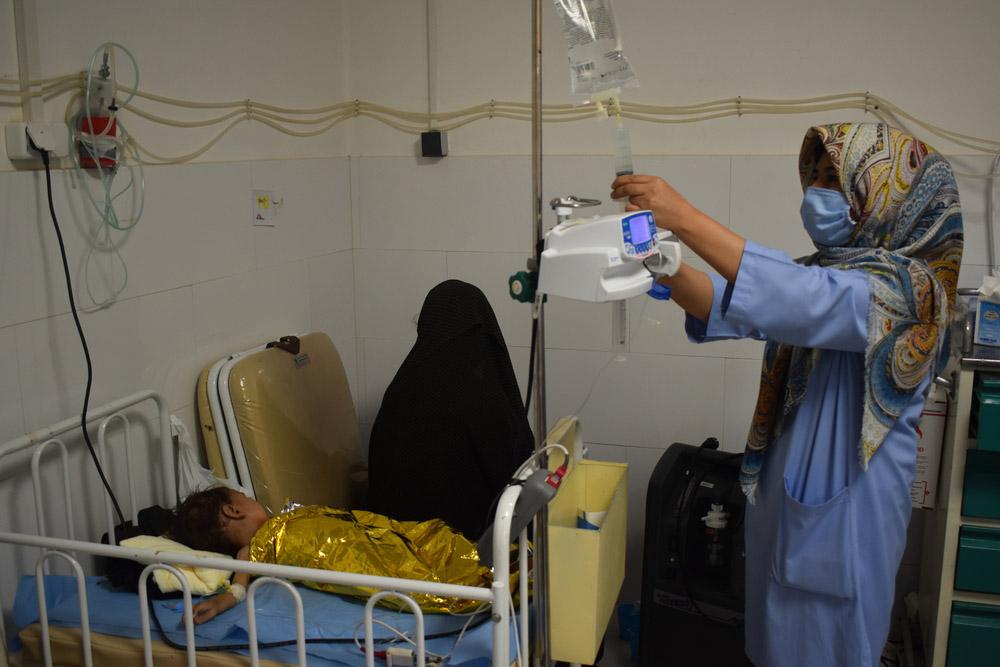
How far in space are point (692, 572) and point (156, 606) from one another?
1.34m

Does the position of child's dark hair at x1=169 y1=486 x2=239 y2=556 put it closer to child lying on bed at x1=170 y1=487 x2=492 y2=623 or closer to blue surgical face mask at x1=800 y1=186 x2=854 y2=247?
child lying on bed at x1=170 y1=487 x2=492 y2=623

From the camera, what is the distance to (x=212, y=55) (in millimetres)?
2447

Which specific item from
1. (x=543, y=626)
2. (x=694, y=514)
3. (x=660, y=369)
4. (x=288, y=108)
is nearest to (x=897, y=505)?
(x=543, y=626)

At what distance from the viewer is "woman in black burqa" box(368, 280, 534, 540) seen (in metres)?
2.23

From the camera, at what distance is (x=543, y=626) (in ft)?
4.98

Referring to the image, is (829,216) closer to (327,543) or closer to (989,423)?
(989,423)

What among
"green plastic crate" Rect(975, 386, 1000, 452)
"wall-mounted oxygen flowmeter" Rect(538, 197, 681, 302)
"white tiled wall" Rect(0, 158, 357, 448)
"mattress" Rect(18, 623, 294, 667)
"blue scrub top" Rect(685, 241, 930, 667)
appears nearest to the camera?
"wall-mounted oxygen flowmeter" Rect(538, 197, 681, 302)

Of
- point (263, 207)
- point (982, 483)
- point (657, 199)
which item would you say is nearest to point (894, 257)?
point (657, 199)

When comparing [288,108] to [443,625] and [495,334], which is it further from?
[443,625]

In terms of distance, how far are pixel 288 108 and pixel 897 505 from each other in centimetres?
200

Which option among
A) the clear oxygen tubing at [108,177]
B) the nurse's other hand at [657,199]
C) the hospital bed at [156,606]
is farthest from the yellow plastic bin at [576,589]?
the clear oxygen tubing at [108,177]

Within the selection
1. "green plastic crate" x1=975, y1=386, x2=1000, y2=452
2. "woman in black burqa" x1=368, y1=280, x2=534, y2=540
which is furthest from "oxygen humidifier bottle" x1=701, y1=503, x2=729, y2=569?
"green plastic crate" x1=975, y1=386, x2=1000, y2=452

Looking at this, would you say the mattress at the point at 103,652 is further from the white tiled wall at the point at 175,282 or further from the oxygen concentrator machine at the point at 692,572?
the oxygen concentrator machine at the point at 692,572

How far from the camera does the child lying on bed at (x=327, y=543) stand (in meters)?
1.87
